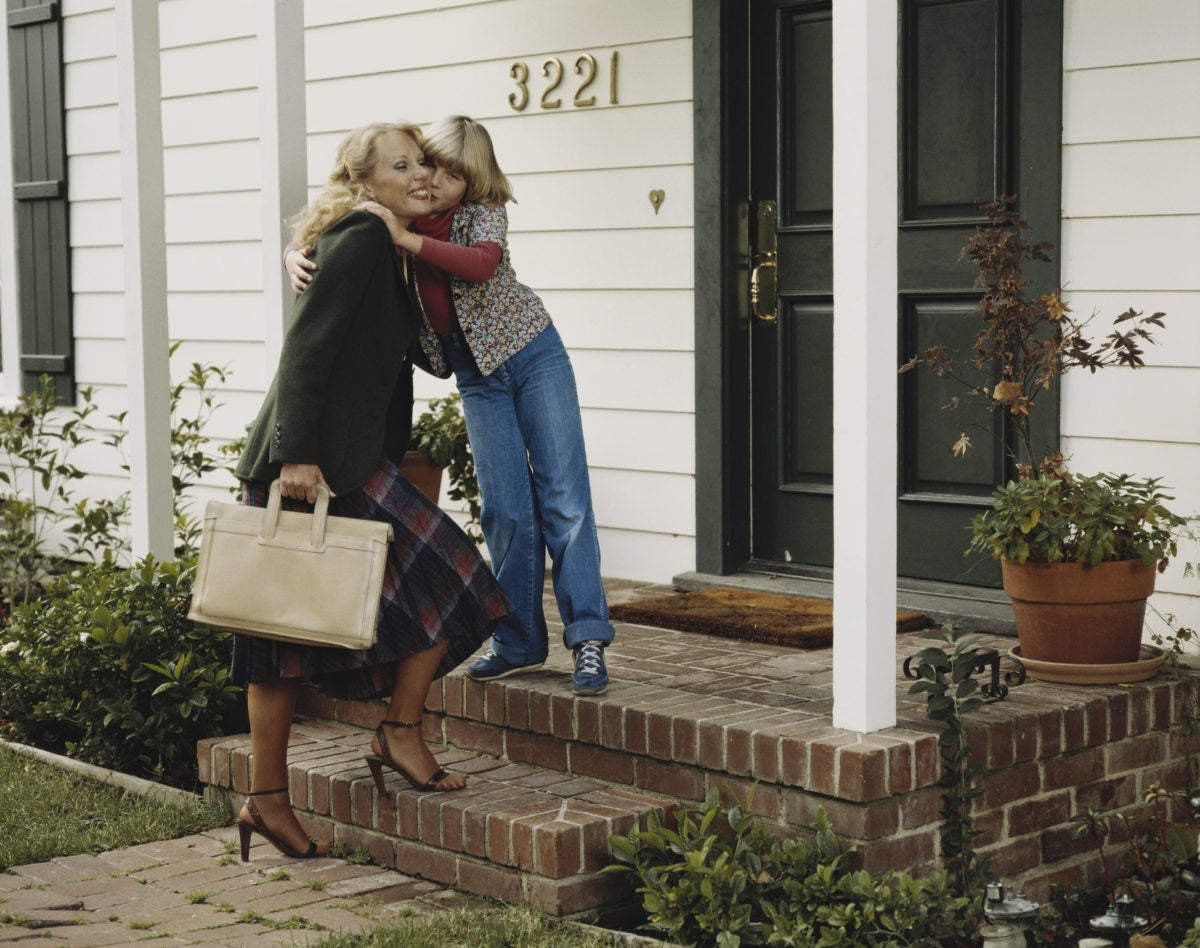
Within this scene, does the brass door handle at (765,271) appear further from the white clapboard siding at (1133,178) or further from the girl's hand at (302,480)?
the girl's hand at (302,480)

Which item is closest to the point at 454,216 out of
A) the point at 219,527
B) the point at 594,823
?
the point at 219,527

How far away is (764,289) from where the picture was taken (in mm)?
→ 5285

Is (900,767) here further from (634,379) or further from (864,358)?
(634,379)

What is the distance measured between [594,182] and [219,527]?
2483 mm

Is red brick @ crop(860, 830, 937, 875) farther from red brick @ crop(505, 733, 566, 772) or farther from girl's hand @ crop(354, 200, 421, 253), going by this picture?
girl's hand @ crop(354, 200, 421, 253)

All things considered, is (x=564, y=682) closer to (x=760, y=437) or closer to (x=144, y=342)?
(x=760, y=437)

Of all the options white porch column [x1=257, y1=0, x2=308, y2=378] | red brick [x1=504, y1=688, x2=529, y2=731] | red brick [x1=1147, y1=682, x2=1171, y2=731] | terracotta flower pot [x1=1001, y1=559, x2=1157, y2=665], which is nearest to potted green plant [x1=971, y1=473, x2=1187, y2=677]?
terracotta flower pot [x1=1001, y1=559, x2=1157, y2=665]

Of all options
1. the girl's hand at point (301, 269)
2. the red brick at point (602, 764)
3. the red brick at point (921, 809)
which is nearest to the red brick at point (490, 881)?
the red brick at point (602, 764)

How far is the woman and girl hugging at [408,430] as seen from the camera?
11.8 ft

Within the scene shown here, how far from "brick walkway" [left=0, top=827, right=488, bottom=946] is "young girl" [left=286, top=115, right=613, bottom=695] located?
711mm

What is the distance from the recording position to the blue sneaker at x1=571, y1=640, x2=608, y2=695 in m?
3.97

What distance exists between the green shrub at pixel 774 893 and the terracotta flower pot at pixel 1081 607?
2.57 feet

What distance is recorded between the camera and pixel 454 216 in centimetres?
385

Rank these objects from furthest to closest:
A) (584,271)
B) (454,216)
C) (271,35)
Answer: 1. (584,271)
2. (271,35)
3. (454,216)
